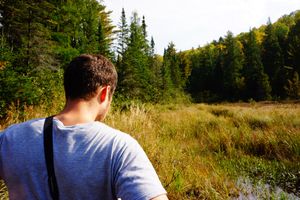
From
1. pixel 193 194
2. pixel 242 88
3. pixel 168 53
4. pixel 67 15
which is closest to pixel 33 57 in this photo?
pixel 67 15

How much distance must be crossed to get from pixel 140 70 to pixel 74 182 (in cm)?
3507

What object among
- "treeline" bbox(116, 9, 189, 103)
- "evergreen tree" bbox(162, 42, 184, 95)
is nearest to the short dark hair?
"treeline" bbox(116, 9, 189, 103)

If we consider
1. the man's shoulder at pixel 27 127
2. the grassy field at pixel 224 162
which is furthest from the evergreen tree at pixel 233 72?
the man's shoulder at pixel 27 127

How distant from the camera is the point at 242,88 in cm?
6200

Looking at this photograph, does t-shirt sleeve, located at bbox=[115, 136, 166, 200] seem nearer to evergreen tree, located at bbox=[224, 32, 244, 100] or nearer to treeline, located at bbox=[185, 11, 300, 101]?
treeline, located at bbox=[185, 11, 300, 101]

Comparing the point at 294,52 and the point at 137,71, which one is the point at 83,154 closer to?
the point at 137,71

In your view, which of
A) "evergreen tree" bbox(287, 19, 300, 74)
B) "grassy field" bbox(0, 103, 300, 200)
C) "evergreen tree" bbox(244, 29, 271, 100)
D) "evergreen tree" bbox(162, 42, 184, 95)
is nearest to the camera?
"grassy field" bbox(0, 103, 300, 200)

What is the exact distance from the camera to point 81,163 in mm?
1335

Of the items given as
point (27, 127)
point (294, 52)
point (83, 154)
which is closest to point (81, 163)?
point (83, 154)

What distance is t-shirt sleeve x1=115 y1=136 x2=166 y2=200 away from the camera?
1212mm

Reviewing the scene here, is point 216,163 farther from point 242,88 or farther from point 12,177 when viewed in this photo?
point 242,88

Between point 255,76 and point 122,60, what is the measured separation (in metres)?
33.2

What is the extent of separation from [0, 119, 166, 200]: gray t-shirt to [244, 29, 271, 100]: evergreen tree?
57137mm

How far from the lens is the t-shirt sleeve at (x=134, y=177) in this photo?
47.7 inches
